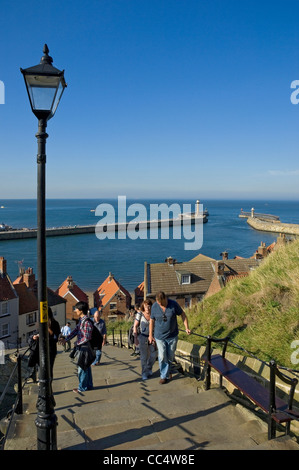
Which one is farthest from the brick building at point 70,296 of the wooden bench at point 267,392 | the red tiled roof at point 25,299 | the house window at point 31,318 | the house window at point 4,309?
the wooden bench at point 267,392

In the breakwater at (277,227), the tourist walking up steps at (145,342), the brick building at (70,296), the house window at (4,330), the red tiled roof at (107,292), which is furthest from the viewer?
the breakwater at (277,227)

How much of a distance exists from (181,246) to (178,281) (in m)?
55.9

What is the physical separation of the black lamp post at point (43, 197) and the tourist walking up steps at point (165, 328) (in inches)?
106

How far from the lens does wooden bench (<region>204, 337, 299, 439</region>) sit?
4.26 meters

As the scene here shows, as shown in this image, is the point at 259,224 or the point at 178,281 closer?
the point at 178,281

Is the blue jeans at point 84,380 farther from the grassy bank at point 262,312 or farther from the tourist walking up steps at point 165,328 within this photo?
the grassy bank at point 262,312

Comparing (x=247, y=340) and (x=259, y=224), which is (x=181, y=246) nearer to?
(x=259, y=224)

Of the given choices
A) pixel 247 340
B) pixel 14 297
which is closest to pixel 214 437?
pixel 247 340

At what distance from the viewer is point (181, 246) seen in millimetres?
90875

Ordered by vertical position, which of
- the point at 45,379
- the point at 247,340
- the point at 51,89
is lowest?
the point at 247,340

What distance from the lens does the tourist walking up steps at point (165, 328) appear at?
6633mm

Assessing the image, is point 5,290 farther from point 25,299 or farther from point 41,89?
point 41,89
